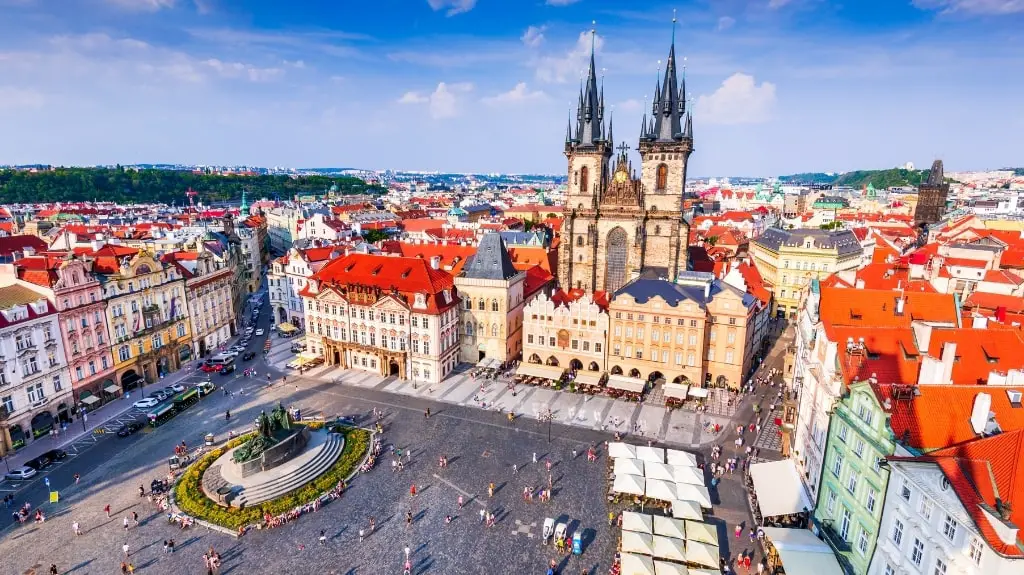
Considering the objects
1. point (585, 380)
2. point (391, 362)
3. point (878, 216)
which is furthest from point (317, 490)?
point (878, 216)

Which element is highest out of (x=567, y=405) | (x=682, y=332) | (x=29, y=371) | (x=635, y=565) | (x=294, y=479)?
(x=682, y=332)

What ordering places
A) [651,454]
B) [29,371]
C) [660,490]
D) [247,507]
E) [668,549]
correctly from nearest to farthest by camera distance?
1. [668,549]
2. [247,507]
3. [660,490]
4. [651,454]
5. [29,371]

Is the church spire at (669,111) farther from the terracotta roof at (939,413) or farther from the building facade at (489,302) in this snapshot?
the terracotta roof at (939,413)

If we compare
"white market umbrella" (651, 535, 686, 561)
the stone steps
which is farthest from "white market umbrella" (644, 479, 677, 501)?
the stone steps

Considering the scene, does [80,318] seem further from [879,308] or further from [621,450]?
[879,308]

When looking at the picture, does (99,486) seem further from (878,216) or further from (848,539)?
(878,216)

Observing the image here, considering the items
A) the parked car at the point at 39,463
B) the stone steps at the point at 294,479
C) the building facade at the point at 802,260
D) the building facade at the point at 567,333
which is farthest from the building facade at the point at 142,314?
the building facade at the point at 802,260

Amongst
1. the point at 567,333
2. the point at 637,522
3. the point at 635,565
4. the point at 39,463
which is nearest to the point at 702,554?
the point at 637,522
